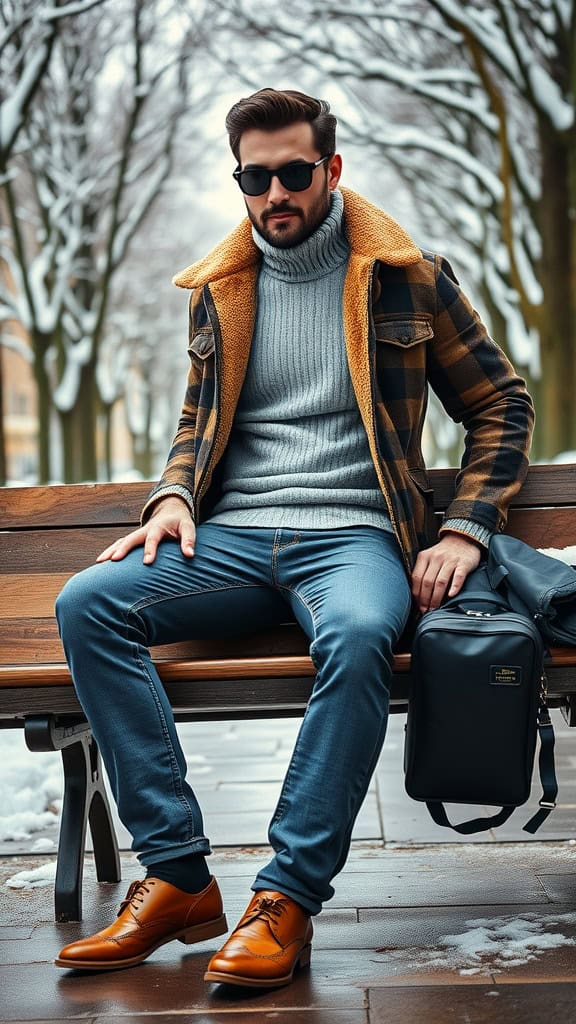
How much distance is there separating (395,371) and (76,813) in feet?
4.72

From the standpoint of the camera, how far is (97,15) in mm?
15352

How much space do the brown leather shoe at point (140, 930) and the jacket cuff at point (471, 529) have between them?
1.11 meters

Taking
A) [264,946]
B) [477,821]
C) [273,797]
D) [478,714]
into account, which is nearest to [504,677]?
[478,714]

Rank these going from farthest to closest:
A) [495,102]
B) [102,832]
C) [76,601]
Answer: [495,102]
[102,832]
[76,601]

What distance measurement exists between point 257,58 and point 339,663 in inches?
541

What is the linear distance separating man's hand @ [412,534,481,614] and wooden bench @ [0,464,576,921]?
0.67 ft

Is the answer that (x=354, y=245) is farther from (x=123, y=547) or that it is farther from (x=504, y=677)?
(x=504, y=677)

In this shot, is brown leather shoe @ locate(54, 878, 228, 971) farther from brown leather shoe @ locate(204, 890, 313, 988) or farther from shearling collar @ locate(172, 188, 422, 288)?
shearling collar @ locate(172, 188, 422, 288)

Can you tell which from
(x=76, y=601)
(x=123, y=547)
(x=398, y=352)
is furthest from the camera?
(x=398, y=352)

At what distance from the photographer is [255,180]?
3559mm

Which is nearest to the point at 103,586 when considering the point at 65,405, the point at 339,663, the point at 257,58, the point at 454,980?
the point at 339,663

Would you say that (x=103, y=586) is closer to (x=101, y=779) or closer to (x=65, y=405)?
(x=101, y=779)

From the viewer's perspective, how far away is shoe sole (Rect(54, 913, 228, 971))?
303cm

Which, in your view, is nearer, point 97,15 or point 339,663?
point 339,663
